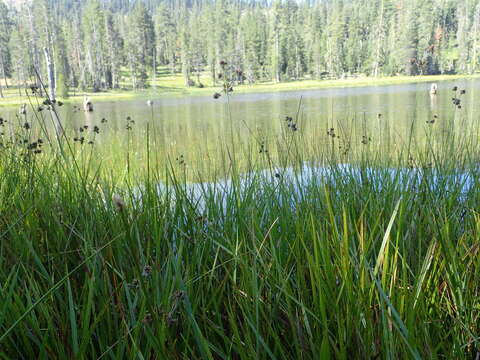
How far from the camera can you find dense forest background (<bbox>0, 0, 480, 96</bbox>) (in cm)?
5578

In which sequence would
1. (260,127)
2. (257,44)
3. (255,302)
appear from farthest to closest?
(257,44), (260,127), (255,302)

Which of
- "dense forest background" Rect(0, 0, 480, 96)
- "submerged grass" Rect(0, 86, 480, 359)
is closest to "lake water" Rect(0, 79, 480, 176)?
"submerged grass" Rect(0, 86, 480, 359)

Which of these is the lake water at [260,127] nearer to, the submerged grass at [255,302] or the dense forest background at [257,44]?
the submerged grass at [255,302]

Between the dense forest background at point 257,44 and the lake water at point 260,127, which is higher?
the dense forest background at point 257,44

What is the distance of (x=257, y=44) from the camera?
70.6 metres

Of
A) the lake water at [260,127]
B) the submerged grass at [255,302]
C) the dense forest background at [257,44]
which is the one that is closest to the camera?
the submerged grass at [255,302]

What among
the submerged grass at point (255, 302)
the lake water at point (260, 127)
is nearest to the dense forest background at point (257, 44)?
the lake water at point (260, 127)

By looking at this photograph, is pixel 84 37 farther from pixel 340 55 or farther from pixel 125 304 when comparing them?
pixel 125 304

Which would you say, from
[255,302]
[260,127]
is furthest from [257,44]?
[255,302]

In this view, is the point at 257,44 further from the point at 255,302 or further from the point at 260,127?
the point at 255,302

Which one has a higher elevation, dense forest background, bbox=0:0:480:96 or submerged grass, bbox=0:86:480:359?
dense forest background, bbox=0:0:480:96

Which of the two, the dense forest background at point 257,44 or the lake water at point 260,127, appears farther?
the dense forest background at point 257,44

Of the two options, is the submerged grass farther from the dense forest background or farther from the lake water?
the dense forest background

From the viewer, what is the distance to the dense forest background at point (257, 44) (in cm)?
5578
